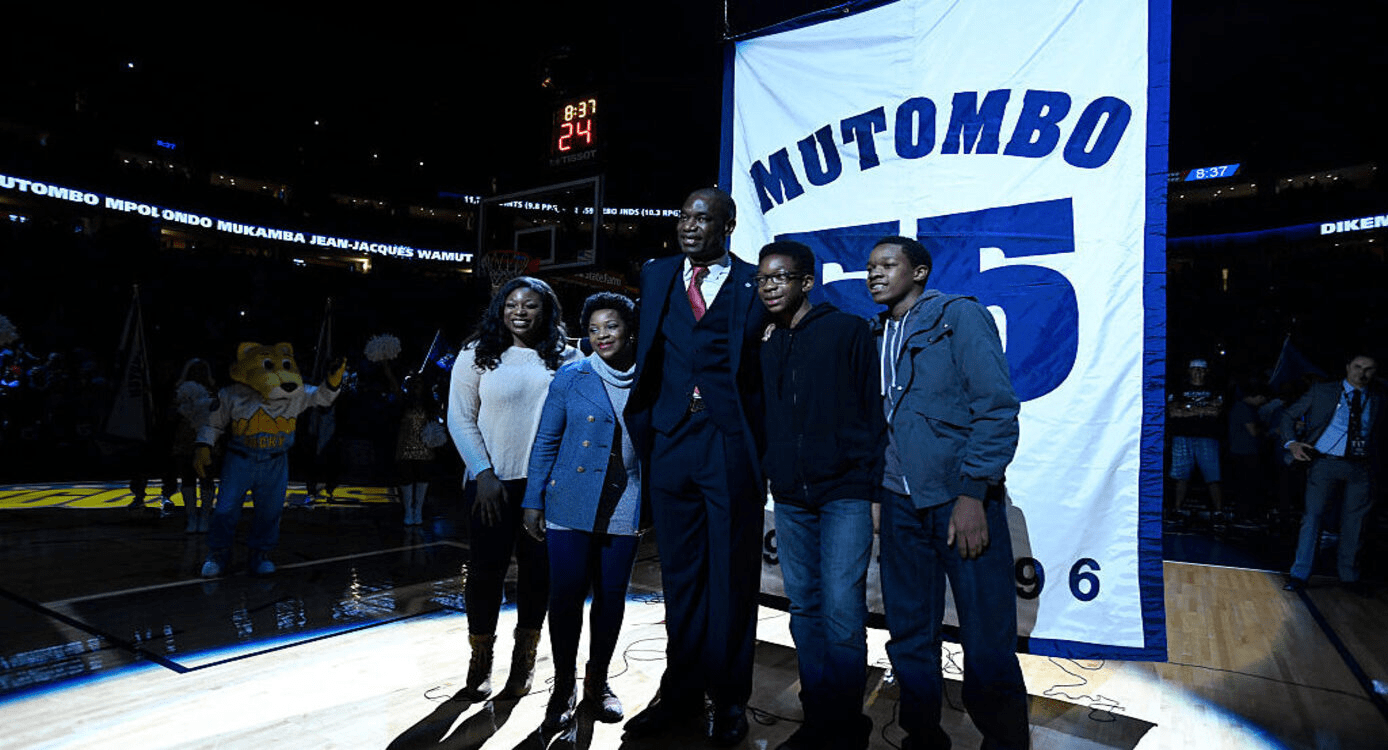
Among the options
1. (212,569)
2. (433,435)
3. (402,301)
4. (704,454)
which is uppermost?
(402,301)

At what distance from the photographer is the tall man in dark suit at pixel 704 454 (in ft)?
8.22

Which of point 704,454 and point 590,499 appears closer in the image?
point 704,454

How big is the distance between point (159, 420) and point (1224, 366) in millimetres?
22278

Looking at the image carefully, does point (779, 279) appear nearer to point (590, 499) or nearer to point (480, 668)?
point (590, 499)

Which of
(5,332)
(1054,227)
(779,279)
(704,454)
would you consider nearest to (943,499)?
(704,454)

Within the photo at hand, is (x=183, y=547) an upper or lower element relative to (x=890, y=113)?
lower

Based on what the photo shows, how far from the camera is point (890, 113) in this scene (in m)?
3.51

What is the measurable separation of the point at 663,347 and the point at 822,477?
75 cm

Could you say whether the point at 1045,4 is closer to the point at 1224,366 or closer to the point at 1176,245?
the point at 1224,366

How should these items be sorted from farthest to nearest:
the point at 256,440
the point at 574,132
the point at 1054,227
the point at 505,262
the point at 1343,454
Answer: the point at 505,262
the point at 574,132
the point at 1343,454
the point at 256,440
the point at 1054,227

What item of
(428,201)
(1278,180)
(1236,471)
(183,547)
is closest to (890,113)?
(183,547)

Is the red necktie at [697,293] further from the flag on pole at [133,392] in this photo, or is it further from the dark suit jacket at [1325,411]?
the flag on pole at [133,392]

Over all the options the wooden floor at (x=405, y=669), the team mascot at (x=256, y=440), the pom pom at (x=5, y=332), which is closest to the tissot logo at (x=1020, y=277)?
the wooden floor at (x=405, y=669)

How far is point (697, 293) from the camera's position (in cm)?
263
